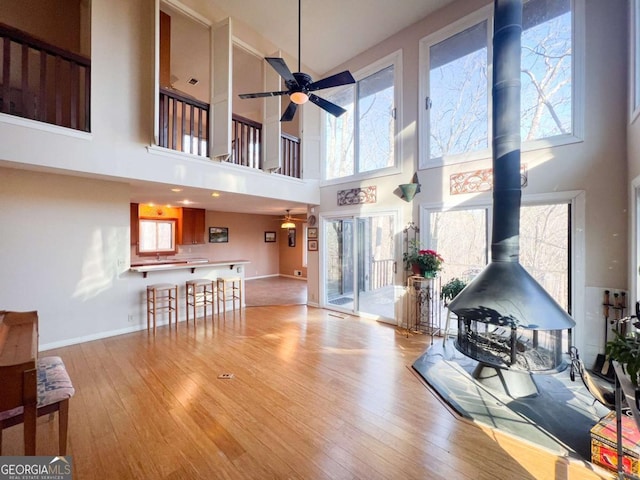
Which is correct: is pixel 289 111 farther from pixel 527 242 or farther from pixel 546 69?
pixel 527 242

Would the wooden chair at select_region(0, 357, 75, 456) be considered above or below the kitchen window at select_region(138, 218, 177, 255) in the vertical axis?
below

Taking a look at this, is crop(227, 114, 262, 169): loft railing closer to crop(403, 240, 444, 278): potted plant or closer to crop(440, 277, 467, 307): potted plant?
crop(403, 240, 444, 278): potted plant

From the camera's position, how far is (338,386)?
2867 mm

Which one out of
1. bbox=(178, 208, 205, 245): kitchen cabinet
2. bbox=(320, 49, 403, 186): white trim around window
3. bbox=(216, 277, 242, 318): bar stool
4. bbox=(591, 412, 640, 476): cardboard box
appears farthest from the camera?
bbox=(178, 208, 205, 245): kitchen cabinet

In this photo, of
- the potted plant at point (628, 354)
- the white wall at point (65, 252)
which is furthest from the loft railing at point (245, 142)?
the potted plant at point (628, 354)

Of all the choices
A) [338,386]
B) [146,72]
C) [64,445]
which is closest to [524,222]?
[338,386]

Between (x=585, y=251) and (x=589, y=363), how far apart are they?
130 cm

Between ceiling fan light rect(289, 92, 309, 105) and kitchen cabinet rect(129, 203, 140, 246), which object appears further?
kitchen cabinet rect(129, 203, 140, 246)

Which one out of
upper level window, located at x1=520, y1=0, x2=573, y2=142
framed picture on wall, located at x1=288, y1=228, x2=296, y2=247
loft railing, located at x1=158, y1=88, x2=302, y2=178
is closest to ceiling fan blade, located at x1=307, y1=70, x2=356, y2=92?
loft railing, located at x1=158, y1=88, x2=302, y2=178

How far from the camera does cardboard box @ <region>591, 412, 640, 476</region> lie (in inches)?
68.9

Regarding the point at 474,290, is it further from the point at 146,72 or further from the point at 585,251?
the point at 146,72

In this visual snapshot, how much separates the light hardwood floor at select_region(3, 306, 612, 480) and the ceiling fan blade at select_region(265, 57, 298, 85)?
330 centimetres

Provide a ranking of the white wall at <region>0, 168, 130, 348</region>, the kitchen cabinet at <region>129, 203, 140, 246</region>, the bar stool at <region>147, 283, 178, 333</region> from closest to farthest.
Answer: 1. the white wall at <region>0, 168, 130, 348</region>
2. the bar stool at <region>147, 283, 178, 333</region>
3. the kitchen cabinet at <region>129, 203, 140, 246</region>

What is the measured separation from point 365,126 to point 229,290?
454cm
